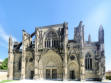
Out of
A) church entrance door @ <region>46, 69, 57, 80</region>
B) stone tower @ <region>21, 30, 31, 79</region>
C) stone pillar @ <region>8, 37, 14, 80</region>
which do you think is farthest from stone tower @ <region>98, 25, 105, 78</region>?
stone pillar @ <region>8, 37, 14, 80</region>

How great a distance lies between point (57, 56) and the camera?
24.6 meters

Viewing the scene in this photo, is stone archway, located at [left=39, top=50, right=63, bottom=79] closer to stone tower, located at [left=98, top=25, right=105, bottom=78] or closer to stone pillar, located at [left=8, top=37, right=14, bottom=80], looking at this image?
stone pillar, located at [left=8, top=37, right=14, bottom=80]

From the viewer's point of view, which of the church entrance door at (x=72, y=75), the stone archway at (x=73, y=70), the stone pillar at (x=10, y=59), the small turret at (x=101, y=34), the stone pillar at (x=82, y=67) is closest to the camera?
the stone pillar at (x=82, y=67)

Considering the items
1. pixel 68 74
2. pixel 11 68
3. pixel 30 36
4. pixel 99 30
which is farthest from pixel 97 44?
pixel 11 68

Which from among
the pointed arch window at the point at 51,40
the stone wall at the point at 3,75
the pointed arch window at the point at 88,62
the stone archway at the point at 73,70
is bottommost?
the stone wall at the point at 3,75

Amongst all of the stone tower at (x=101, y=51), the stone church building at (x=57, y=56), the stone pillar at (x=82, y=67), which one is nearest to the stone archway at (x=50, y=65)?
the stone church building at (x=57, y=56)

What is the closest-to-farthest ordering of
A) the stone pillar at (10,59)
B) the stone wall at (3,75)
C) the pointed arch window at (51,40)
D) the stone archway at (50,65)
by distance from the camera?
the stone archway at (50,65) < the pointed arch window at (51,40) < the stone wall at (3,75) < the stone pillar at (10,59)

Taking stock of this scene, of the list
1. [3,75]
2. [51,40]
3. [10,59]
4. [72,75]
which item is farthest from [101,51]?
[3,75]

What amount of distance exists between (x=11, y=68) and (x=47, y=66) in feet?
28.6

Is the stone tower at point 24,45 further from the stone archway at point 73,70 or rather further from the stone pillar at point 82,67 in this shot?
the stone pillar at point 82,67

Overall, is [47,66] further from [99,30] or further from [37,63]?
[99,30]

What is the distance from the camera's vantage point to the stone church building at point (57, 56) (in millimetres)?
22688

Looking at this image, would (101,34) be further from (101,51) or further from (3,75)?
(3,75)

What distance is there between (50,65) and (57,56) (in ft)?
8.75
